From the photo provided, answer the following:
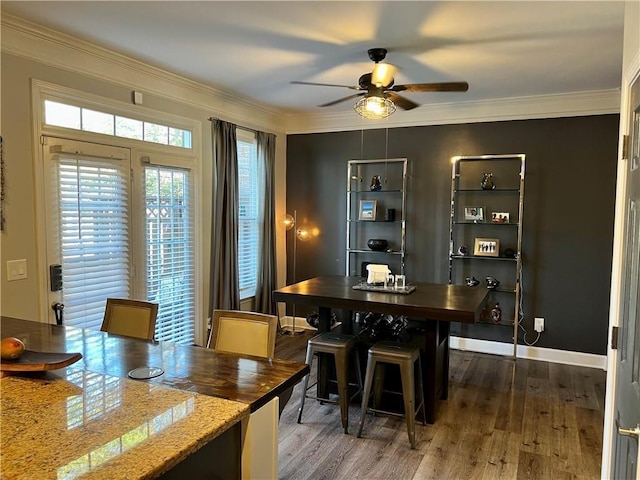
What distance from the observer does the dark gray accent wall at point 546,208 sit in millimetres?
4543

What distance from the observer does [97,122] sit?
355 centimetres

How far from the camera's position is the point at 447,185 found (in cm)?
511

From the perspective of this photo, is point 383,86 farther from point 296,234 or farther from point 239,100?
point 296,234

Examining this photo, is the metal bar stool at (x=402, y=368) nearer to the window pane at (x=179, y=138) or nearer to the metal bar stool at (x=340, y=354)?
the metal bar stool at (x=340, y=354)


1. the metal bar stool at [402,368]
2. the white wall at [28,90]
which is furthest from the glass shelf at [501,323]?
the white wall at [28,90]

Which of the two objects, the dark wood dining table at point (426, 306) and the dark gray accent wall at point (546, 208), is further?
the dark gray accent wall at point (546, 208)

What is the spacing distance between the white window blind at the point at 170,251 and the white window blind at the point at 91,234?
0.94 feet

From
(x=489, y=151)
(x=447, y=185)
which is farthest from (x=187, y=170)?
(x=489, y=151)

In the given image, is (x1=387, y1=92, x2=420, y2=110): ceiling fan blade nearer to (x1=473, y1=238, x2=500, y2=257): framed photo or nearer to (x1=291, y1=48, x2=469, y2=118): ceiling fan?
(x1=291, y1=48, x2=469, y2=118): ceiling fan

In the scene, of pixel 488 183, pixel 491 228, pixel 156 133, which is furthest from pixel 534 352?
pixel 156 133

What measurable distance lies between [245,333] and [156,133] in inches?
95.3

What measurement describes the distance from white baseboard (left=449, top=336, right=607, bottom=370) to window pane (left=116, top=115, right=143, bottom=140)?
12.5 feet

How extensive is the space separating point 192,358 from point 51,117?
224cm

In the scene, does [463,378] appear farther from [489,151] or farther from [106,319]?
[106,319]
